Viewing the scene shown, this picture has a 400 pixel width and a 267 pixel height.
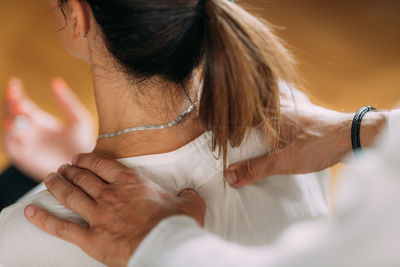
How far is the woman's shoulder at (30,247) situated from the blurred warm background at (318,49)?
42.3 inches

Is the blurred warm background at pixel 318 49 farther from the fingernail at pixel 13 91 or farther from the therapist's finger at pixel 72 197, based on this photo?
the therapist's finger at pixel 72 197

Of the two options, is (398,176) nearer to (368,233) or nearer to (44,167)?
(368,233)

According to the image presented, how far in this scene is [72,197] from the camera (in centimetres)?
66

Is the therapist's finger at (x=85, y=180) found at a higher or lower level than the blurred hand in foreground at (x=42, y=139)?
higher

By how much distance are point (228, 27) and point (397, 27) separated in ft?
6.45

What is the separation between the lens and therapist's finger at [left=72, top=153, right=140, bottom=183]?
67 centimetres

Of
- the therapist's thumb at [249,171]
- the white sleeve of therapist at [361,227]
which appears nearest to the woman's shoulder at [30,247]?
the therapist's thumb at [249,171]

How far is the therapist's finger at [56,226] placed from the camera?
0.62 m

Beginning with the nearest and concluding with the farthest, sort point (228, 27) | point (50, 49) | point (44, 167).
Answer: point (228, 27) → point (44, 167) → point (50, 49)

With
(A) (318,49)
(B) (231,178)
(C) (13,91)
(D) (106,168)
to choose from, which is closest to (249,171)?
(B) (231,178)

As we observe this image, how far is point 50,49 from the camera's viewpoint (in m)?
1.97

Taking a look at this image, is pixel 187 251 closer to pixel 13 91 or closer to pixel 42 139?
pixel 42 139

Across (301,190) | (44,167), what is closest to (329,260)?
(301,190)

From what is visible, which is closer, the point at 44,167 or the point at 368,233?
the point at 368,233
